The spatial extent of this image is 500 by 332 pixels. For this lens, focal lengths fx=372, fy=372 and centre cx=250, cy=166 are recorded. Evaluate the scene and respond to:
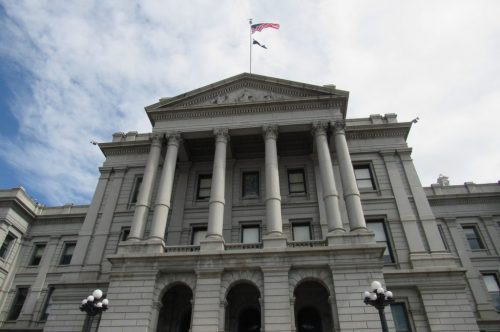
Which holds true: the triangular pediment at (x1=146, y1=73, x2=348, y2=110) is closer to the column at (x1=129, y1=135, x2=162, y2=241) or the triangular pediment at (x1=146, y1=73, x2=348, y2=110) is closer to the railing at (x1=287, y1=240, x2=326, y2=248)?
the column at (x1=129, y1=135, x2=162, y2=241)

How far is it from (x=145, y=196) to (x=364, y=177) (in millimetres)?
15206

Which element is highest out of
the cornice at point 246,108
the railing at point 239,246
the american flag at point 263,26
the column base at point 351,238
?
the american flag at point 263,26

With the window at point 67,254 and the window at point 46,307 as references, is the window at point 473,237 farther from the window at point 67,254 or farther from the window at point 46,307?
the window at point 46,307

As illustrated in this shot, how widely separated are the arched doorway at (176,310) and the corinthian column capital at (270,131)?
35.5 feet

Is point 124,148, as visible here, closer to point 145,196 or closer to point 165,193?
point 145,196

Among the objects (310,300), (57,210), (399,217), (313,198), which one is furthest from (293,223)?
(57,210)

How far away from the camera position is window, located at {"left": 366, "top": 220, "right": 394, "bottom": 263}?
892 inches

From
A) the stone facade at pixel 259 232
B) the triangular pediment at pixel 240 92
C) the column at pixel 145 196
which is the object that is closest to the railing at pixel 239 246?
the stone facade at pixel 259 232

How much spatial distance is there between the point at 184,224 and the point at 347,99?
552 inches

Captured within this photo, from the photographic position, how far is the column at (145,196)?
21.5 metres

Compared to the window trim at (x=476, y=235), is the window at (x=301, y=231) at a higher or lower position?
lower

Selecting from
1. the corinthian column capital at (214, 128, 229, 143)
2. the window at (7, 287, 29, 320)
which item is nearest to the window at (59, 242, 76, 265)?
the window at (7, 287, 29, 320)

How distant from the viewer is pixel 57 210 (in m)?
37.0

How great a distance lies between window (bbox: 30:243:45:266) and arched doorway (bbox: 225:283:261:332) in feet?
74.5
